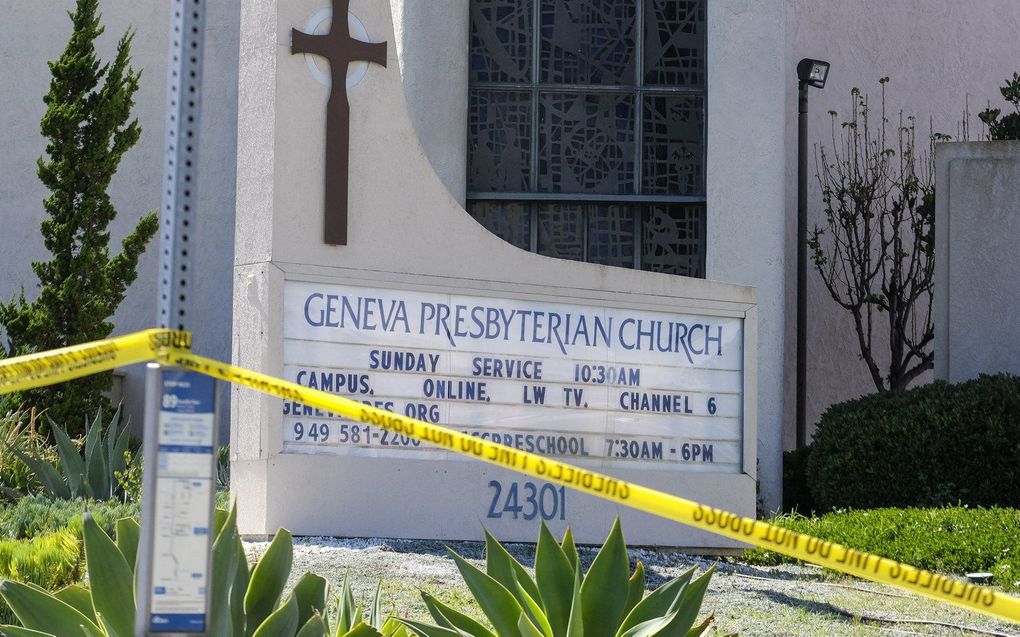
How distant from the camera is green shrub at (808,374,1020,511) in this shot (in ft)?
37.2

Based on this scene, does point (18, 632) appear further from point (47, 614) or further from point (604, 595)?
point (604, 595)

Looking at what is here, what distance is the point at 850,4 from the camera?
16562mm

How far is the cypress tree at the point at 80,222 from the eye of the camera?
1223 centimetres

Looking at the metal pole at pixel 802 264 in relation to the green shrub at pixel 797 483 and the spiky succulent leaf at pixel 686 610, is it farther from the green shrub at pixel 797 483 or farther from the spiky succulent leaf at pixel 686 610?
the spiky succulent leaf at pixel 686 610

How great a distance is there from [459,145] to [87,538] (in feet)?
31.0

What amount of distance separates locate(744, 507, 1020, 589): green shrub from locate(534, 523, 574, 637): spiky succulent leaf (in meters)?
4.50

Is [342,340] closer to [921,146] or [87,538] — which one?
[87,538]

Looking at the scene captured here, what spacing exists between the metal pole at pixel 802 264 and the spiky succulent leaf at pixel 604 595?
10.2 m

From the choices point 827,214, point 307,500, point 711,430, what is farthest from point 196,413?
point 827,214

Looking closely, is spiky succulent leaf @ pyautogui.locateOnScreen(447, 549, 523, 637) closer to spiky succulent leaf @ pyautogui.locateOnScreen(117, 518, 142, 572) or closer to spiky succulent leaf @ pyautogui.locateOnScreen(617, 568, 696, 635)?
spiky succulent leaf @ pyautogui.locateOnScreen(617, 568, 696, 635)

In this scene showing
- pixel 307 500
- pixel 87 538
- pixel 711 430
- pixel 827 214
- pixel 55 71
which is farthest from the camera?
pixel 827 214

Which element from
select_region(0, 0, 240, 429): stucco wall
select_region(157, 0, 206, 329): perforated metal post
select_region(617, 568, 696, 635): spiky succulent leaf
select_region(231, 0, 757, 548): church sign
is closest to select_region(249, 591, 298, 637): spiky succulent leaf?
select_region(617, 568, 696, 635): spiky succulent leaf

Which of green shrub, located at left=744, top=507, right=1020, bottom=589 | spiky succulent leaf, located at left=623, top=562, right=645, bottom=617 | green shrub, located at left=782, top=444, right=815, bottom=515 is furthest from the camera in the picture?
green shrub, located at left=782, top=444, right=815, bottom=515

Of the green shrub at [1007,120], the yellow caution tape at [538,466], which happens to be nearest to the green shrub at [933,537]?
the yellow caution tape at [538,466]
